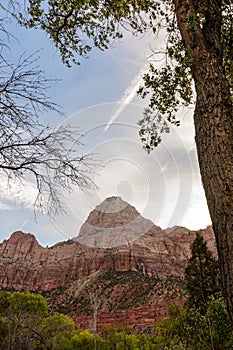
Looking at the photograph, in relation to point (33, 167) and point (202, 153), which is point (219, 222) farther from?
point (33, 167)

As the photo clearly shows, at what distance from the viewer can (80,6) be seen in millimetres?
4871

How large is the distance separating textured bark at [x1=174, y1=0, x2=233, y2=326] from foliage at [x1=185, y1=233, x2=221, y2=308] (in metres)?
20.5

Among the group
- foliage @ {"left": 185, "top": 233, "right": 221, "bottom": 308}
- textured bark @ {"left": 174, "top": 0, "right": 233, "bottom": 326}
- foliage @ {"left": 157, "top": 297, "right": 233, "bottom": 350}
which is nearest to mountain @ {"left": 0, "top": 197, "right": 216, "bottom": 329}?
foliage @ {"left": 185, "top": 233, "right": 221, "bottom": 308}

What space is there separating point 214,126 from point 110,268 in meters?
106

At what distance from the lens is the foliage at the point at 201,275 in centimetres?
2216

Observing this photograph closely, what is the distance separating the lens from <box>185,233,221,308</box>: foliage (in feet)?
72.7

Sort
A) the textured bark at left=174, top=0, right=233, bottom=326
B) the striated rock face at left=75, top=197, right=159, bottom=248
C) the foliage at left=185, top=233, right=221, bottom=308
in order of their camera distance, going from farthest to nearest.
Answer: the striated rock face at left=75, top=197, right=159, bottom=248 → the foliage at left=185, top=233, right=221, bottom=308 → the textured bark at left=174, top=0, right=233, bottom=326

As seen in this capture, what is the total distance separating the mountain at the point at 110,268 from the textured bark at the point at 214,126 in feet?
178

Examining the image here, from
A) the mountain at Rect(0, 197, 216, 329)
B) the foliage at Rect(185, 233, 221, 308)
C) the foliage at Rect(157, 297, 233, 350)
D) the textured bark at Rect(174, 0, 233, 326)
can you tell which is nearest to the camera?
the textured bark at Rect(174, 0, 233, 326)

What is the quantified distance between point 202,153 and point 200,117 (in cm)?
35

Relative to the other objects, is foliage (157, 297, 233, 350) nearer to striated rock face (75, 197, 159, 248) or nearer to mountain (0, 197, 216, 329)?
mountain (0, 197, 216, 329)

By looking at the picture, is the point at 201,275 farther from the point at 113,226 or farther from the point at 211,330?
the point at 113,226

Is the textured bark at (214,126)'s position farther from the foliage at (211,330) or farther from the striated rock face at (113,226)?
the striated rock face at (113,226)

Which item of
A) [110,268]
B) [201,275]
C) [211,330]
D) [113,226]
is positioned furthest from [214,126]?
[113,226]
